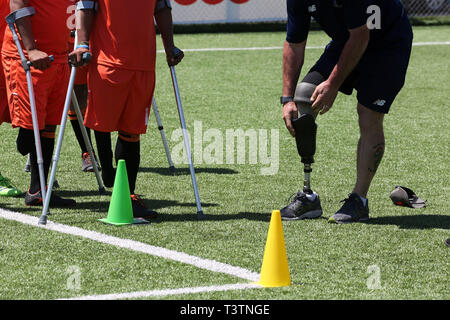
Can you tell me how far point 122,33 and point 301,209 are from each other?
1791 millimetres

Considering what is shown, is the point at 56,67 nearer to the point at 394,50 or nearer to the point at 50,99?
the point at 50,99

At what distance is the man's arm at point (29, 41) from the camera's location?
6.77 meters

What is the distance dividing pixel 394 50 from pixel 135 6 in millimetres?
1849

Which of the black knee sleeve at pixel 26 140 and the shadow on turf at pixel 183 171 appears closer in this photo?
the black knee sleeve at pixel 26 140

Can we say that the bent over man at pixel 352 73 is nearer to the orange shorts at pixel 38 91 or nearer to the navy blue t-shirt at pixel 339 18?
the navy blue t-shirt at pixel 339 18

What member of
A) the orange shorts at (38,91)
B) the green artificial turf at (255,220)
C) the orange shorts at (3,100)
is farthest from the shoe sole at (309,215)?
the orange shorts at (3,100)

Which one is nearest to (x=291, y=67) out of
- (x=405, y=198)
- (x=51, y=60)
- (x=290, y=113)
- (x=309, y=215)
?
(x=290, y=113)

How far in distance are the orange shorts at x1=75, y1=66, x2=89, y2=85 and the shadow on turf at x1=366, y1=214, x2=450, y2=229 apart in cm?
305

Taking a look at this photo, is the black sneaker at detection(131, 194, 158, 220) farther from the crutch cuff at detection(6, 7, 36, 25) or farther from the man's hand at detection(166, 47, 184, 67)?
the crutch cuff at detection(6, 7, 36, 25)

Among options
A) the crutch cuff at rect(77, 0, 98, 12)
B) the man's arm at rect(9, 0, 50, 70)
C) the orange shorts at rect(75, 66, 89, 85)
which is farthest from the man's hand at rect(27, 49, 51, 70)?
the orange shorts at rect(75, 66, 89, 85)

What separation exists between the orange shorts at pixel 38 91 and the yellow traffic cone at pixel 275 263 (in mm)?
2676

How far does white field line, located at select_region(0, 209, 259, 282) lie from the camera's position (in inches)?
215

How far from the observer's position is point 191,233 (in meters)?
6.38
